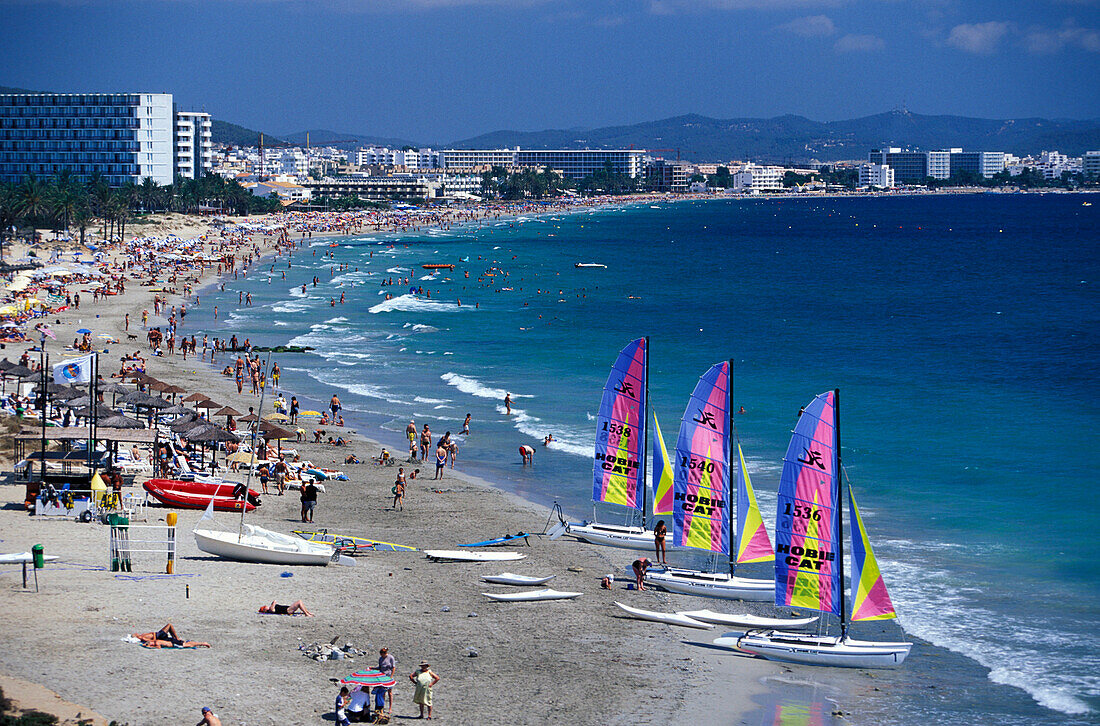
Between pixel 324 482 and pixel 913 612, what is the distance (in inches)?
726

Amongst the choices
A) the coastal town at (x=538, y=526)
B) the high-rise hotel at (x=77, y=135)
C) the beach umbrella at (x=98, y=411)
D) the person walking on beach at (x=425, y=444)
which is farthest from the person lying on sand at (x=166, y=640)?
the high-rise hotel at (x=77, y=135)

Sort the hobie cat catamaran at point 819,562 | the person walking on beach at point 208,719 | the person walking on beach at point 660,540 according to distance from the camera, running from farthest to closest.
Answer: the person walking on beach at point 660,540
the hobie cat catamaran at point 819,562
the person walking on beach at point 208,719

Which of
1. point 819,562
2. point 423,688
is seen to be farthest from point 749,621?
point 423,688

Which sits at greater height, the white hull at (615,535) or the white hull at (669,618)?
the white hull at (615,535)

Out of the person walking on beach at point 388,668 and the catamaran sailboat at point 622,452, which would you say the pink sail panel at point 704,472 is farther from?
the person walking on beach at point 388,668

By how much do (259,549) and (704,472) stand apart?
10370 mm

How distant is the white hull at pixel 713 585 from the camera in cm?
2542

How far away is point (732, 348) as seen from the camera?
6538cm

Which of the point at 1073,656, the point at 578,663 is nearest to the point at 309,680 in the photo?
the point at 578,663

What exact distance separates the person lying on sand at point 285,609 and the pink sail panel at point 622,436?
386 inches

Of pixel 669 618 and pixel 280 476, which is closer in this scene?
pixel 669 618

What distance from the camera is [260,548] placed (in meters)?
25.5

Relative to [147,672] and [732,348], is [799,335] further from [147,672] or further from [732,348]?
[147,672]

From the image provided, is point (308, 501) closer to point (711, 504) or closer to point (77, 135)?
point (711, 504)
